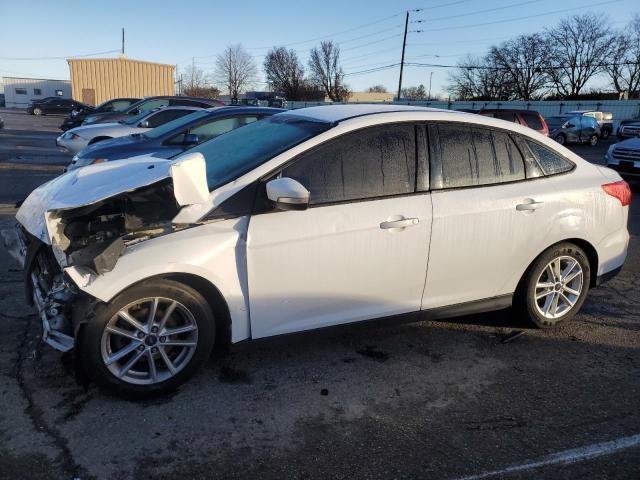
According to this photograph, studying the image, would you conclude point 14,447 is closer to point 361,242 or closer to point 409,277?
point 361,242

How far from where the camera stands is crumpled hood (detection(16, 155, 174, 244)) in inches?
118

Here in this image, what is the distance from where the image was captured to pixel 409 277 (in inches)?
138

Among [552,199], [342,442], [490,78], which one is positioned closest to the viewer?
[342,442]

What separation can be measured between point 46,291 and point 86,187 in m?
0.70

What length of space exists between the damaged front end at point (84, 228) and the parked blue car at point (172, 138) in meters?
3.96

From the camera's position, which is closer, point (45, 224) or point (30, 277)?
point (45, 224)

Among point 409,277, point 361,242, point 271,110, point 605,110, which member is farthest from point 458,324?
point 605,110

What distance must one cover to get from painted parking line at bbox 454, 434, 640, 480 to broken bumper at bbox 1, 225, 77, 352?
7.39 ft

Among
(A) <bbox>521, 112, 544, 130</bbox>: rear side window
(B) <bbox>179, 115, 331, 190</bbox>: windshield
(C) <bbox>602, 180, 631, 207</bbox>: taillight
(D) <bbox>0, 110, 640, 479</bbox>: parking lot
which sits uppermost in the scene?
(A) <bbox>521, 112, 544, 130</bbox>: rear side window

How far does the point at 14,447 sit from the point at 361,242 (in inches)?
85.4

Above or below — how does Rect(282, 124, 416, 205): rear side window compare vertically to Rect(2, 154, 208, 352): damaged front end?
above

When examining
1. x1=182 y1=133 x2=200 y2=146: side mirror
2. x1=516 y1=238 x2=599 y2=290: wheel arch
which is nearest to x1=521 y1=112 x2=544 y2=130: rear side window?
x1=182 y1=133 x2=200 y2=146: side mirror

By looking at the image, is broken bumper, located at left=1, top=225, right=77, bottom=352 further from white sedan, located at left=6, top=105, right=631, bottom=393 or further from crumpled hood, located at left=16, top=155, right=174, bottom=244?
crumpled hood, located at left=16, top=155, right=174, bottom=244

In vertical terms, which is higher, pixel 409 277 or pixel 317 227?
pixel 317 227
